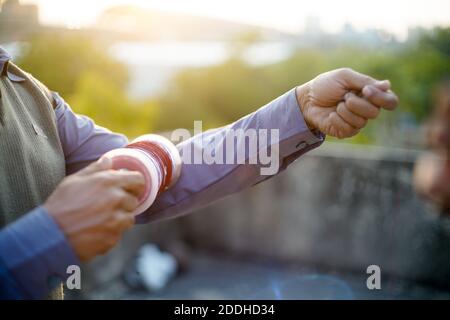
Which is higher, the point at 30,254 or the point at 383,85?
the point at 383,85

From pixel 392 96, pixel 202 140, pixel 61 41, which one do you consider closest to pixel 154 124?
pixel 61 41

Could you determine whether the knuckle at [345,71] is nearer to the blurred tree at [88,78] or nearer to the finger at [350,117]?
the finger at [350,117]

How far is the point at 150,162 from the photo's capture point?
117cm

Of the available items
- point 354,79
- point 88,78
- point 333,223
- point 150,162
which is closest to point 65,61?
point 88,78

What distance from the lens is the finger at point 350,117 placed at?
1188mm

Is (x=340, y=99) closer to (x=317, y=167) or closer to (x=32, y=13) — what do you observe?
(x=32, y=13)

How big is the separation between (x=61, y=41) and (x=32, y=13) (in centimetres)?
313

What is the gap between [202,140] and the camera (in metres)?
1.49

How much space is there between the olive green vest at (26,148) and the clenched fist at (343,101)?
63 cm

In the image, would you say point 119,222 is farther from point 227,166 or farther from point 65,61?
point 65,61

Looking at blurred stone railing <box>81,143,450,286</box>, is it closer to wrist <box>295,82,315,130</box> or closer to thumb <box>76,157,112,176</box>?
wrist <box>295,82,315,130</box>

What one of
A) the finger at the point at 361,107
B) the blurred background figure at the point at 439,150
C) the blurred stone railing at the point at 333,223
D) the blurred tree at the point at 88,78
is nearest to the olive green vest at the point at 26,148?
the finger at the point at 361,107

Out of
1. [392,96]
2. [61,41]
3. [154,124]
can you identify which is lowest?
[392,96]

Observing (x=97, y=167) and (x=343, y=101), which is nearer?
(x=97, y=167)
